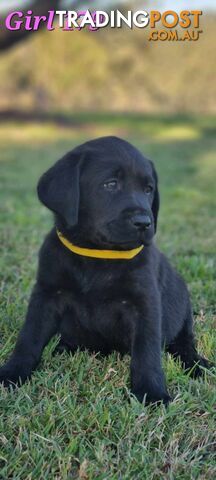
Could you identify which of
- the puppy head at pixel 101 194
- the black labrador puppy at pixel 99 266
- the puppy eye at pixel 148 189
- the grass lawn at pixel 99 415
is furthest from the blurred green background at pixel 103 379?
the puppy eye at pixel 148 189

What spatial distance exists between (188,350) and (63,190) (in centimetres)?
100

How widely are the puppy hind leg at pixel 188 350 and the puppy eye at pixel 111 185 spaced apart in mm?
831

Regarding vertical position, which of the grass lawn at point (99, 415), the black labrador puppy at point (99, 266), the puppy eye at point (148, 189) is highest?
the puppy eye at point (148, 189)

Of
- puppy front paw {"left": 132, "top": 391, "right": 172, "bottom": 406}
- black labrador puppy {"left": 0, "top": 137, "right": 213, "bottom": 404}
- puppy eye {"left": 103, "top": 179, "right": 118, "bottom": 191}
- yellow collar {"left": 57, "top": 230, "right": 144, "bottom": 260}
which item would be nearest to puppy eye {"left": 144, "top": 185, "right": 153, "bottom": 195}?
black labrador puppy {"left": 0, "top": 137, "right": 213, "bottom": 404}

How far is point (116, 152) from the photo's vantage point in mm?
2980

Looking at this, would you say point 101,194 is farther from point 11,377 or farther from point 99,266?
point 11,377

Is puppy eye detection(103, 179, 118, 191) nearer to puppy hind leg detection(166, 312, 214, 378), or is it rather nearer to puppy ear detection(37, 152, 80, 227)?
puppy ear detection(37, 152, 80, 227)

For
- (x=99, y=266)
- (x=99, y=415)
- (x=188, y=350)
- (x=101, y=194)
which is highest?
(x=101, y=194)

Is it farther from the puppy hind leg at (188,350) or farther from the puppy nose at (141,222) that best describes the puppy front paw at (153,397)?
the puppy nose at (141,222)

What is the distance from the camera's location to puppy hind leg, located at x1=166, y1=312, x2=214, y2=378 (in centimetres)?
304

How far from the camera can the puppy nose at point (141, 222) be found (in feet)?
9.04

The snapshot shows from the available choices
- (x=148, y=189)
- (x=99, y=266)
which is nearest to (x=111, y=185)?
(x=148, y=189)

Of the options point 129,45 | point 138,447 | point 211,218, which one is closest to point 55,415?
point 138,447

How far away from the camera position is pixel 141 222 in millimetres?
2752
